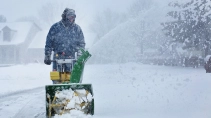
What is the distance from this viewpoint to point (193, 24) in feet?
73.2

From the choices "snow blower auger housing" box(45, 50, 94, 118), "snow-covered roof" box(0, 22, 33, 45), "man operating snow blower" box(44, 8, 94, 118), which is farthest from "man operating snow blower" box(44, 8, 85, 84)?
"snow-covered roof" box(0, 22, 33, 45)

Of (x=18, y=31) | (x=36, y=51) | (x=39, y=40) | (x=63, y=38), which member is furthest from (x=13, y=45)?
(x=63, y=38)

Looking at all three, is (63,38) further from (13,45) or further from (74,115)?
(13,45)

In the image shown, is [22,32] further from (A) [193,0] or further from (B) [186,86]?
(B) [186,86]

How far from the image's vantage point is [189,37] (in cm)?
2291

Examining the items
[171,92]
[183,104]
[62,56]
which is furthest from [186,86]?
[62,56]

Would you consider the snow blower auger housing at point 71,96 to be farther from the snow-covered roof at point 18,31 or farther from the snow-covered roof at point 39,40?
the snow-covered roof at point 18,31

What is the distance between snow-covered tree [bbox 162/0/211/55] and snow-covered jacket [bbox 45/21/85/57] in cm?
1741

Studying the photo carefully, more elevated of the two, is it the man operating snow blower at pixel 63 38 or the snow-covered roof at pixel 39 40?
the snow-covered roof at pixel 39 40

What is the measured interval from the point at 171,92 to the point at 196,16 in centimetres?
1564

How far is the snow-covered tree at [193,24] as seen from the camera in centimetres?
2226

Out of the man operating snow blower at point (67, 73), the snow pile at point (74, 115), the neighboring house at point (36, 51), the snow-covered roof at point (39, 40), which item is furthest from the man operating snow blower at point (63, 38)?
the snow-covered roof at point (39, 40)

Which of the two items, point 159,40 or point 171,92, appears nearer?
point 171,92

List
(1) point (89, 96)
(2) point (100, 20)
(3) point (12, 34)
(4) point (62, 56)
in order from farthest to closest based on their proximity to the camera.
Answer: (2) point (100, 20), (3) point (12, 34), (4) point (62, 56), (1) point (89, 96)
